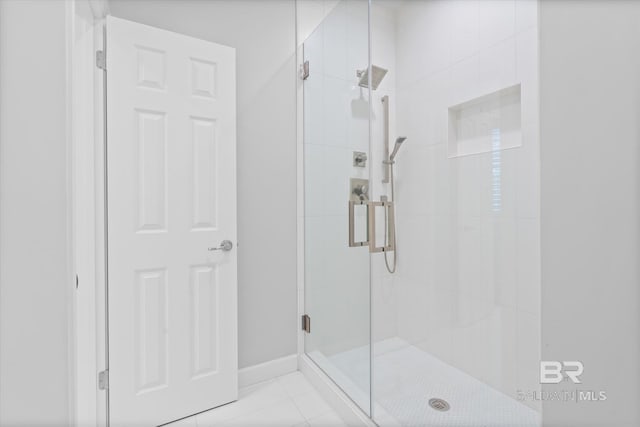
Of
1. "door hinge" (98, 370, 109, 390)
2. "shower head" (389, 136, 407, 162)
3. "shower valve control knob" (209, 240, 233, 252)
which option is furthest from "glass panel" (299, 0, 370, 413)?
"door hinge" (98, 370, 109, 390)

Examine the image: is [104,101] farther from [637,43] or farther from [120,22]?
[637,43]

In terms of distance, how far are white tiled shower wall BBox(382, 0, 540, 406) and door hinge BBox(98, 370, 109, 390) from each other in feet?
4.72

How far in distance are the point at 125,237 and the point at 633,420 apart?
5.30 ft

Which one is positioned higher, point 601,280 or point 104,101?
point 104,101

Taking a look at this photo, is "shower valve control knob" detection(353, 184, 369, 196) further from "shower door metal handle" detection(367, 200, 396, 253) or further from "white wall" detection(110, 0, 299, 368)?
"white wall" detection(110, 0, 299, 368)

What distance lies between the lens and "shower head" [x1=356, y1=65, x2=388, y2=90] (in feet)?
5.20

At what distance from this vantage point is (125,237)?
1.32 m

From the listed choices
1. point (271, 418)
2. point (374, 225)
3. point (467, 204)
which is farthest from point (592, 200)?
point (271, 418)

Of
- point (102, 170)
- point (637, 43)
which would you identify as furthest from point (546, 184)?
point (102, 170)

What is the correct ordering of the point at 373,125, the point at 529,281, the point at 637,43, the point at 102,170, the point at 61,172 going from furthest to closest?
1. the point at 373,125
2. the point at 529,281
3. the point at 102,170
4. the point at 61,172
5. the point at 637,43

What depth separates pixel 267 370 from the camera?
1784 millimetres

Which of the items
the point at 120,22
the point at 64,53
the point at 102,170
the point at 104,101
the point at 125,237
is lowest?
the point at 125,237

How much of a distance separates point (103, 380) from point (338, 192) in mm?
1420

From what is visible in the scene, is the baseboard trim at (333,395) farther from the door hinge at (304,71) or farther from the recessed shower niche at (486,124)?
the door hinge at (304,71)
